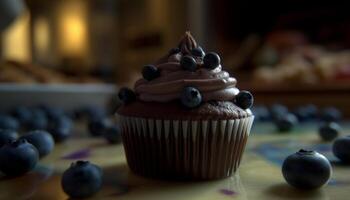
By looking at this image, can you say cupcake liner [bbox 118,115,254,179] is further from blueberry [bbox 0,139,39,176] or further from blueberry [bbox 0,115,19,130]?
blueberry [bbox 0,115,19,130]

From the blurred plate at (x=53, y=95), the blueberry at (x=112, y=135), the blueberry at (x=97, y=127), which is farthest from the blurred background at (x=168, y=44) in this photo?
the blueberry at (x=112, y=135)

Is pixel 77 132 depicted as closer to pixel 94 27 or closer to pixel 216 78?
pixel 216 78

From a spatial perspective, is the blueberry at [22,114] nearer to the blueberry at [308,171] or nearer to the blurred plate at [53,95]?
the blurred plate at [53,95]

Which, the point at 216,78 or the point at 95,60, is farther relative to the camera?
the point at 95,60

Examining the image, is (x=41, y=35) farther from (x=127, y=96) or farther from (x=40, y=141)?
(x=127, y=96)

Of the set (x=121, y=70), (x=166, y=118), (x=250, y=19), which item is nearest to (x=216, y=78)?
(x=166, y=118)
